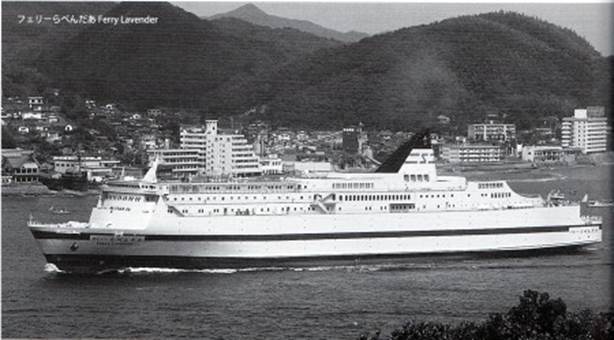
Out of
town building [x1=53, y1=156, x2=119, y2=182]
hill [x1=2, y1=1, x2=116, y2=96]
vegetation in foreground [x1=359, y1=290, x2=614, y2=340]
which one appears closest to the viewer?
vegetation in foreground [x1=359, y1=290, x2=614, y2=340]

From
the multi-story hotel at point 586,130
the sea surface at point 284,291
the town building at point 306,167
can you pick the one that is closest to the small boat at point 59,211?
the sea surface at point 284,291

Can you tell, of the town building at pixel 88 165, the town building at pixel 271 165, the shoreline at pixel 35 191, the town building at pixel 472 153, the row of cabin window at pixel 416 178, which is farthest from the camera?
the row of cabin window at pixel 416 178

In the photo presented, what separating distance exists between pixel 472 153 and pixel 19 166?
117 inches

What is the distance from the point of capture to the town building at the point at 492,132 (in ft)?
27.6

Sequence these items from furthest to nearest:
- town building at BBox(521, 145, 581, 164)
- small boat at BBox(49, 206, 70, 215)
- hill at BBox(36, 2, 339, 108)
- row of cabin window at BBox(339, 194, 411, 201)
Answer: row of cabin window at BBox(339, 194, 411, 201) → small boat at BBox(49, 206, 70, 215) → town building at BBox(521, 145, 581, 164) → hill at BBox(36, 2, 339, 108)

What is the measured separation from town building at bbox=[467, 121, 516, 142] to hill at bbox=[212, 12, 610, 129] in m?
0.06

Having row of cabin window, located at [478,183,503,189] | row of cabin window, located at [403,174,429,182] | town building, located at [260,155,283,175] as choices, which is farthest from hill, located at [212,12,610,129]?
row of cabin window, located at [403,174,429,182]

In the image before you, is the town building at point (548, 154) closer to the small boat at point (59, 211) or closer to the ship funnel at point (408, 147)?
the ship funnel at point (408, 147)

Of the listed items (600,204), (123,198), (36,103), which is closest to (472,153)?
(600,204)

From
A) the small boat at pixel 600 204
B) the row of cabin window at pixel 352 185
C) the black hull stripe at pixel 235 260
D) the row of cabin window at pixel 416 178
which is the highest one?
the row of cabin window at pixel 416 178

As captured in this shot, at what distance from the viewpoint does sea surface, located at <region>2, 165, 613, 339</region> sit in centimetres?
786

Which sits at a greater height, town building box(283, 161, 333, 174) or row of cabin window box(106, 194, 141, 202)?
town building box(283, 161, 333, 174)

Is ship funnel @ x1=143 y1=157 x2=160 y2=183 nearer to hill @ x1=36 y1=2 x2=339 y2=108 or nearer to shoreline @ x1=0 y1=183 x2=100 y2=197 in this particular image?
shoreline @ x1=0 y1=183 x2=100 y2=197

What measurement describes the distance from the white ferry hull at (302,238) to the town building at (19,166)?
925 mm
